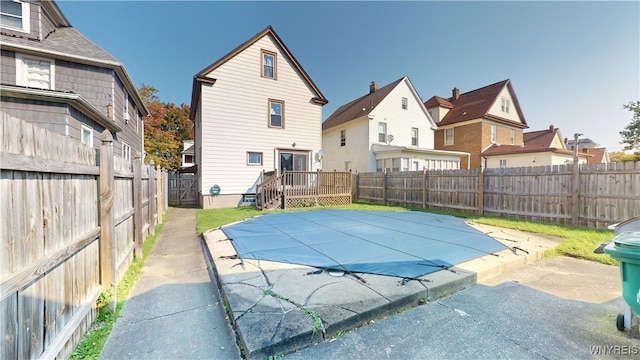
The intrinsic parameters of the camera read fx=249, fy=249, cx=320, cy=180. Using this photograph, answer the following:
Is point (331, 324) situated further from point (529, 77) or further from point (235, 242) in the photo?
point (529, 77)

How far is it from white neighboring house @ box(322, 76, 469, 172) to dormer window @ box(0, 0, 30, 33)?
16.2 metres

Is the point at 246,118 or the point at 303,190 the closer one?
the point at 303,190

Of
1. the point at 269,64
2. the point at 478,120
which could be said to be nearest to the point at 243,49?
the point at 269,64

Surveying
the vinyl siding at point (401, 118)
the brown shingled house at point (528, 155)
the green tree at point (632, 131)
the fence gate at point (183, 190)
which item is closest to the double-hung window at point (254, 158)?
the fence gate at point (183, 190)

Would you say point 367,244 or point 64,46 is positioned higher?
point 64,46

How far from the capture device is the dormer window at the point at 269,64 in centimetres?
1360

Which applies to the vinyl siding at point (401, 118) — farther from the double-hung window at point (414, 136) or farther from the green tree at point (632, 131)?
the green tree at point (632, 131)

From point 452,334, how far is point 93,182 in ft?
13.3

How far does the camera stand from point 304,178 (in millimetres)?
12797

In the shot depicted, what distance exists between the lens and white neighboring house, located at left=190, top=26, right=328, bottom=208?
12406mm

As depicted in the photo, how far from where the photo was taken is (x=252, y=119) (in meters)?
→ 13.2

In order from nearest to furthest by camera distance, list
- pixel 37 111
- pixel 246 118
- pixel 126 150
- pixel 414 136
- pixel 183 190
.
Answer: pixel 37 111 → pixel 126 150 → pixel 246 118 → pixel 183 190 → pixel 414 136

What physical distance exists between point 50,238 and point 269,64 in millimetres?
13759

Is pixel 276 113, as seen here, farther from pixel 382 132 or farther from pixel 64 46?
pixel 382 132
